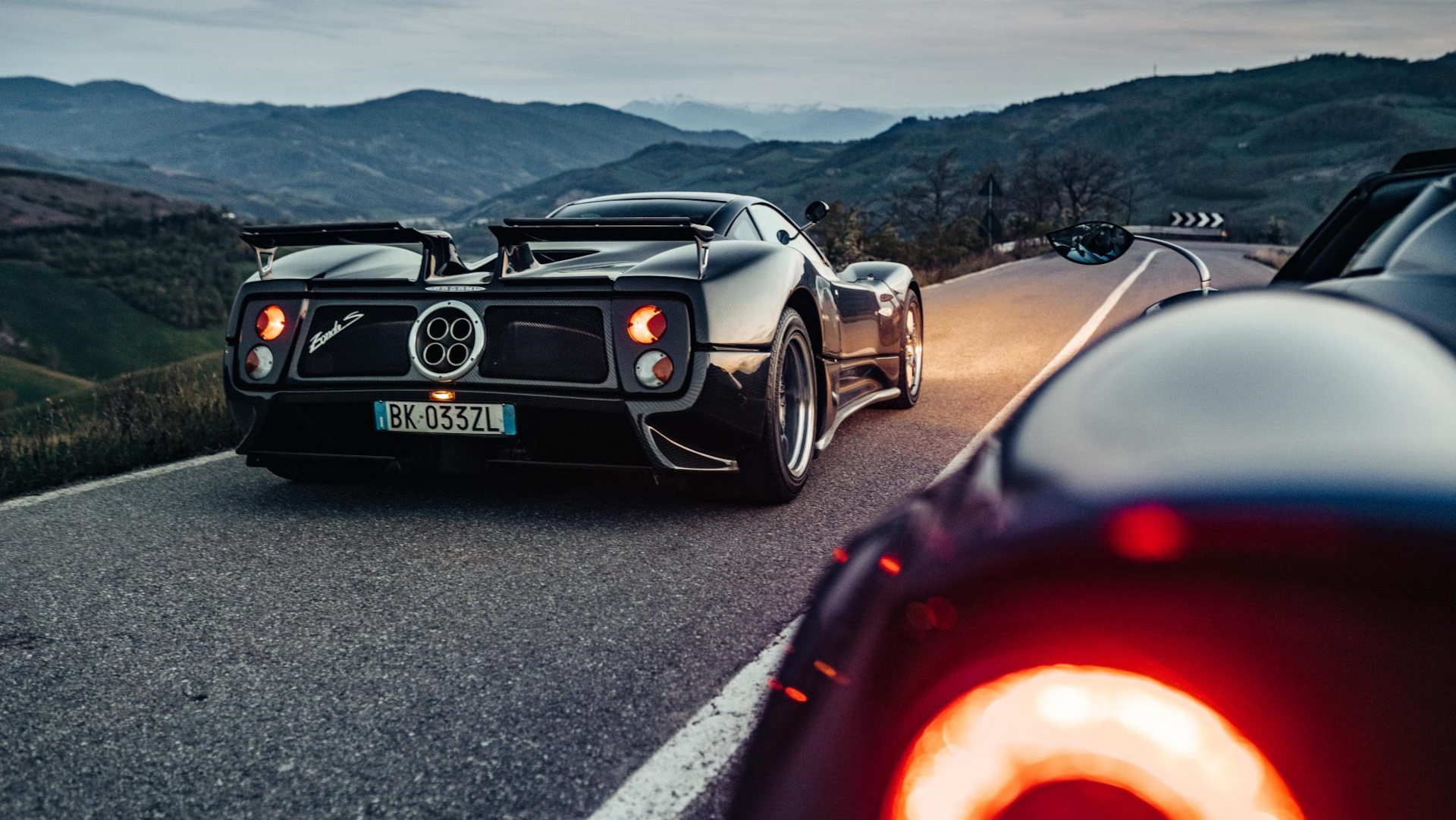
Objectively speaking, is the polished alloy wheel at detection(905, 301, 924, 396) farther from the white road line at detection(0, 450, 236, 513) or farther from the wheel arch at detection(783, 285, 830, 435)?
the white road line at detection(0, 450, 236, 513)

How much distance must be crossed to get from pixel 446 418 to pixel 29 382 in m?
44.2

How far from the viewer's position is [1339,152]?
121562 millimetres

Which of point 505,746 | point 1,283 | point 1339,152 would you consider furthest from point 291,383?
point 1339,152

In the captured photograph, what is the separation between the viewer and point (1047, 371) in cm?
790

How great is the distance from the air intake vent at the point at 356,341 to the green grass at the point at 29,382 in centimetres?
3639

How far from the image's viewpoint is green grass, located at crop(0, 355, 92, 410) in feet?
123

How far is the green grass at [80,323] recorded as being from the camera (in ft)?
185

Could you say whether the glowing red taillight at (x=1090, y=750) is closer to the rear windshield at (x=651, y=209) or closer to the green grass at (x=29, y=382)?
the rear windshield at (x=651, y=209)

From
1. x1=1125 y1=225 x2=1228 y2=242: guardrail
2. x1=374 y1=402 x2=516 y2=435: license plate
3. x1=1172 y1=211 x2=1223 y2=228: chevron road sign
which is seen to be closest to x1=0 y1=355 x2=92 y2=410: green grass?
x1=374 y1=402 x2=516 y2=435: license plate

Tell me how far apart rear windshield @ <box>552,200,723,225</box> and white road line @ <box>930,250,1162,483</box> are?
1678 millimetres

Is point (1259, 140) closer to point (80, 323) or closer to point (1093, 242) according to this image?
point (80, 323)

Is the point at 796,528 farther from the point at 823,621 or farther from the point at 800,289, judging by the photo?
the point at 823,621

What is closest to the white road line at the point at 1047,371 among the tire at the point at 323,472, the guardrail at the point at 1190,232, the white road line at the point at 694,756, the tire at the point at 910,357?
the tire at the point at 910,357

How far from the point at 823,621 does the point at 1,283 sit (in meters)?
75.1
